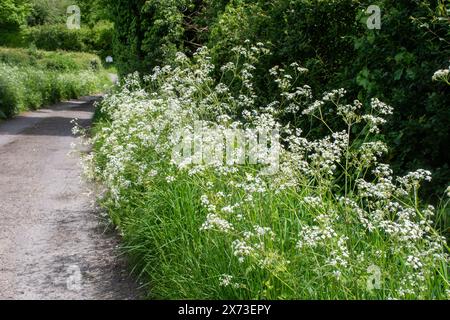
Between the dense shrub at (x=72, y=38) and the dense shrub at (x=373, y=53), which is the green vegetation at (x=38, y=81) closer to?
the dense shrub at (x=373, y=53)

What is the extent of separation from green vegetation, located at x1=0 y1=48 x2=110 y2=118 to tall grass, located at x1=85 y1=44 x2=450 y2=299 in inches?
414

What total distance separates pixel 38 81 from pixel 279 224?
Answer: 2202cm

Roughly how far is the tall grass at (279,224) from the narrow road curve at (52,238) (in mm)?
328

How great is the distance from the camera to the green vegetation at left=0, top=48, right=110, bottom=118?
19125 millimetres

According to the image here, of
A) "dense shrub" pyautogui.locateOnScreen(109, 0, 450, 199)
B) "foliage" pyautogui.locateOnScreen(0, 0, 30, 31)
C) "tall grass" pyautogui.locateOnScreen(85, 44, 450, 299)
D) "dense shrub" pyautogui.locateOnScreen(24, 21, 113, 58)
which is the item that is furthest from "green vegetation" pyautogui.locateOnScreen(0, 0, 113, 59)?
"tall grass" pyautogui.locateOnScreen(85, 44, 450, 299)

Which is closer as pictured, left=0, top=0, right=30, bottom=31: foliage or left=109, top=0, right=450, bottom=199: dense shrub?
left=109, top=0, right=450, bottom=199: dense shrub

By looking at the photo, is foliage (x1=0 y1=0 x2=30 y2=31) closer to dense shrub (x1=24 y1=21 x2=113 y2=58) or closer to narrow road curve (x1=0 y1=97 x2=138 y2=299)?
dense shrub (x1=24 y1=21 x2=113 y2=58)

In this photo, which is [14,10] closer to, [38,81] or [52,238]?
[38,81]

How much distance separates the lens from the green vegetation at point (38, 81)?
1912 centimetres

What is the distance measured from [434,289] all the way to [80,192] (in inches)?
258

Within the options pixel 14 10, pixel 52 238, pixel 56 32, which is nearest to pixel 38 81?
pixel 52 238

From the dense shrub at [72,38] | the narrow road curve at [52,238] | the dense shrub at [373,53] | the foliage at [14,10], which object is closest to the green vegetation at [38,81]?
the narrow road curve at [52,238]

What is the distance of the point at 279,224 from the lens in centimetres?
404

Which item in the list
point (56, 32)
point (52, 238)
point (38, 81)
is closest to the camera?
point (52, 238)
